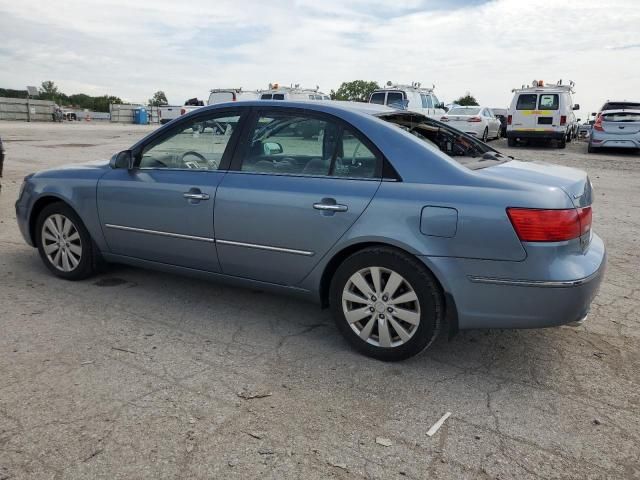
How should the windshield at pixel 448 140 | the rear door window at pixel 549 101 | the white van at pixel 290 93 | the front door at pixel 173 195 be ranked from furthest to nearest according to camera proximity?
the white van at pixel 290 93 < the rear door window at pixel 549 101 < the front door at pixel 173 195 < the windshield at pixel 448 140

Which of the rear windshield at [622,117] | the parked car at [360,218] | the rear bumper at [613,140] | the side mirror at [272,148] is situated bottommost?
the parked car at [360,218]

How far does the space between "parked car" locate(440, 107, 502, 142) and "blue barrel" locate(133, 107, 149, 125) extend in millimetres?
30393

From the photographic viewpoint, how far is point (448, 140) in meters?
3.88

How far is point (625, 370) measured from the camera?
3.30m

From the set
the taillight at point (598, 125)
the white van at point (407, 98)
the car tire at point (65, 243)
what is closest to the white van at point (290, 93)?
the white van at point (407, 98)

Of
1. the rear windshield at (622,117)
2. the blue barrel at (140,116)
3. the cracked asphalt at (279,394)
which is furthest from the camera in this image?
the blue barrel at (140,116)

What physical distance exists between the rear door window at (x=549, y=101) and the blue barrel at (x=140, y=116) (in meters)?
34.0

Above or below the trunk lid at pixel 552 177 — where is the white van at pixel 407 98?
above

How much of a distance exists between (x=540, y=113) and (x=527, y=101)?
0.68 meters

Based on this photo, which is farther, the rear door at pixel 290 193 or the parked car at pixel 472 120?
the parked car at pixel 472 120

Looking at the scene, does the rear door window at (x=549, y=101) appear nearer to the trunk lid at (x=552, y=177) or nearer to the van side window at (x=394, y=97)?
the van side window at (x=394, y=97)

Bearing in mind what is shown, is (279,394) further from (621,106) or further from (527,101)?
(621,106)

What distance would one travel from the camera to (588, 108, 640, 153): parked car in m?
17.5

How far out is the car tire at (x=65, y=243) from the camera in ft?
15.2
